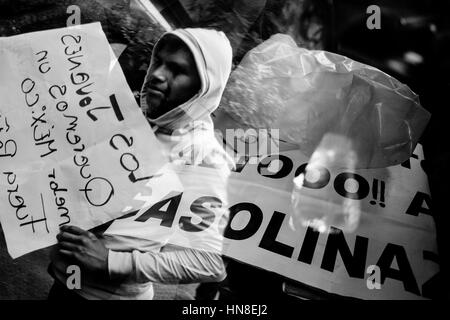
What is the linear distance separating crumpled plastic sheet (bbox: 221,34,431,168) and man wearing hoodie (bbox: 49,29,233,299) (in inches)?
3.4

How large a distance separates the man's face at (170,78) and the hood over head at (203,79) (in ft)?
0.04

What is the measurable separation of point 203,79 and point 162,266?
0.51 meters

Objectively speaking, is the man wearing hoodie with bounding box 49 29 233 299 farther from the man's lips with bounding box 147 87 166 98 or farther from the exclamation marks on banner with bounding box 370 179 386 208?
the exclamation marks on banner with bounding box 370 179 386 208

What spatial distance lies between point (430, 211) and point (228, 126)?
0.61 m

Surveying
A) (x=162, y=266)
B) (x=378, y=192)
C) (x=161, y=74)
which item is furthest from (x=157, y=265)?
(x=378, y=192)

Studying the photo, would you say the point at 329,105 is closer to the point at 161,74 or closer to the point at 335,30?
the point at 335,30

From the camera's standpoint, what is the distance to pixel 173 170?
126 centimetres

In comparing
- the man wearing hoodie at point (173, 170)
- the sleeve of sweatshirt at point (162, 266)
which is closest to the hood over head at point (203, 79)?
the man wearing hoodie at point (173, 170)

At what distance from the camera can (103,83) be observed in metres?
1.31

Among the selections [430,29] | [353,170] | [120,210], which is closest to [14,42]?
[120,210]

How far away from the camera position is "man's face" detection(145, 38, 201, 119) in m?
1.25

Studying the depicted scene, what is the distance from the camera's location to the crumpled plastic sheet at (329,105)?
1267 millimetres

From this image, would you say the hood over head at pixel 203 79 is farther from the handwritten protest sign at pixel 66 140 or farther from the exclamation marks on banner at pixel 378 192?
the exclamation marks on banner at pixel 378 192
